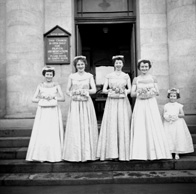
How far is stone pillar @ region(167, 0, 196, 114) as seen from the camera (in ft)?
22.9

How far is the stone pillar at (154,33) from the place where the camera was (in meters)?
7.57

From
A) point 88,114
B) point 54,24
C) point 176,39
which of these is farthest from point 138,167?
point 54,24

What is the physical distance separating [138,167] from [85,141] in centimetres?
116

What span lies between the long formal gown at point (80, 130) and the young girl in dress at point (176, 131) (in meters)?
1.60

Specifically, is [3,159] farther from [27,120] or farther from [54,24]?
[54,24]

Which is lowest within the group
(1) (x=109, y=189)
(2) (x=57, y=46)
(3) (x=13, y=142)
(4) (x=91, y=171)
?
(1) (x=109, y=189)

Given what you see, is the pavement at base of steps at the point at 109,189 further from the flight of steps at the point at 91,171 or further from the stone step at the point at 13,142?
the stone step at the point at 13,142

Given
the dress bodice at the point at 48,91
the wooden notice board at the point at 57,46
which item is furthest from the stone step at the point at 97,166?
the wooden notice board at the point at 57,46

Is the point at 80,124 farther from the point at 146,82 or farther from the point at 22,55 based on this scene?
the point at 22,55

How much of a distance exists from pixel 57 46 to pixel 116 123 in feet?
12.1

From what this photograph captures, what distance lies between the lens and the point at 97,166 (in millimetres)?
4918

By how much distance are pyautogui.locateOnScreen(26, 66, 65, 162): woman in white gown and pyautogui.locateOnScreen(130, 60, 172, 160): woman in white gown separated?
1511mm

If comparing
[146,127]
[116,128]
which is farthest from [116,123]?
[146,127]

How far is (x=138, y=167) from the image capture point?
490 centimetres
